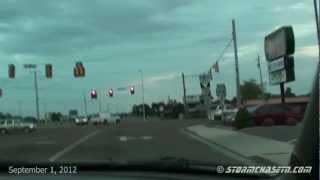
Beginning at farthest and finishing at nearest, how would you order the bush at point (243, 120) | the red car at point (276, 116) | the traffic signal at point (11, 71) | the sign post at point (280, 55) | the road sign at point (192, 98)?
the road sign at point (192, 98) < the traffic signal at point (11, 71) < the red car at point (276, 116) < the bush at point (243, 120) < the sign post at point (280, 55)

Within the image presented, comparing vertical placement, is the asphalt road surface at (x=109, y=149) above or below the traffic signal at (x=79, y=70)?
below

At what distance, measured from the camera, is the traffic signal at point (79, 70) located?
6788 centimetres

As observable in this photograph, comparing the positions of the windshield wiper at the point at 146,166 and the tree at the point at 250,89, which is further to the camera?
the tree at the point at 250,89

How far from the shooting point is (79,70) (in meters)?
68.1

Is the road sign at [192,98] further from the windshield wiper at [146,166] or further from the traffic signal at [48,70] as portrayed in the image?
the windshield wiper at [146,166]

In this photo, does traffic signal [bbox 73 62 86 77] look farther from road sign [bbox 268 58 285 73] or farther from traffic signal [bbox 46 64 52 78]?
road sign [bbox 268 58 285 73]

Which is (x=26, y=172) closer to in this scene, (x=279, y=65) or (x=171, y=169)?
(x=171, y=169)

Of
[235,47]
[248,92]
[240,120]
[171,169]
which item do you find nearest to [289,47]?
[240,120]

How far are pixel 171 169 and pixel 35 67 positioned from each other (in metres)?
87.9

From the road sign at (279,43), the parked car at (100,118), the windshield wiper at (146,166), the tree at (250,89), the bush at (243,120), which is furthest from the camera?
the tree at (250,89)

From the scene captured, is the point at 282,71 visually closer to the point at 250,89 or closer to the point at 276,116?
the point at 276,116

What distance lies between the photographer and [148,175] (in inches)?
154

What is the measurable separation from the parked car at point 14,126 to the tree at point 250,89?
79818 millimetres

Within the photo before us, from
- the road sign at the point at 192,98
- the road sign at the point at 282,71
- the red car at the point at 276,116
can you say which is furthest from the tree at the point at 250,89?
the road sign at the point at 282,71
